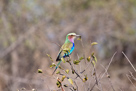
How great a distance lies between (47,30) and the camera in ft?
63.2

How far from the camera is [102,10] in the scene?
20.9 metres

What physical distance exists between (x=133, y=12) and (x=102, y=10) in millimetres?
2898

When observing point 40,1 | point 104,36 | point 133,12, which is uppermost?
point 40,1

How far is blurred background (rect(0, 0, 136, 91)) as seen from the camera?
17.3 metres

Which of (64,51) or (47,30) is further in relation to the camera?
(47,30)

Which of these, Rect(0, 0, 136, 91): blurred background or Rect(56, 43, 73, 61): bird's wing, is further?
Rect(0, 0, 136, 91): blurred background

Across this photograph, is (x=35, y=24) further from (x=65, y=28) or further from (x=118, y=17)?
(x=118, y=17)

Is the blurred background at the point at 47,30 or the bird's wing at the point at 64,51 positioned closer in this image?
the bird's wing at the point at 64,51

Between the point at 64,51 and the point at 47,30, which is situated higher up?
the point at 64,51

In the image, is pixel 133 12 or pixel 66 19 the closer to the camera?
pixel 66 19

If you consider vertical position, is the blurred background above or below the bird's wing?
below

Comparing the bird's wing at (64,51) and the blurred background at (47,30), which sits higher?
the bird's wing at (64,51)

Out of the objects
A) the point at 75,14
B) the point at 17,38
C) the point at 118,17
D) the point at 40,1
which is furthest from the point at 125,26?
the point at 17,38

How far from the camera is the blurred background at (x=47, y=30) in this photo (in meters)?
17.3
